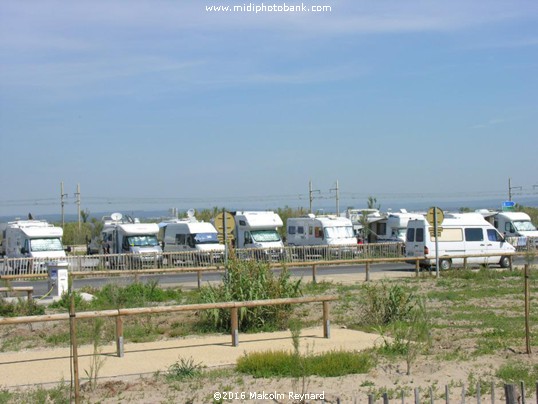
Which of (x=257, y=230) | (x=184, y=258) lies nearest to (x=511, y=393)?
(x=184, y=258)

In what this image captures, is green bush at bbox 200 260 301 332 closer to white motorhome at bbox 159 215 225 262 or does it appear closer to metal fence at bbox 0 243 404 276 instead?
metal fence at bbox 0 243 404 276

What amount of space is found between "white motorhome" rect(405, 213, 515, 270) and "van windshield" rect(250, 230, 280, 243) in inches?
355

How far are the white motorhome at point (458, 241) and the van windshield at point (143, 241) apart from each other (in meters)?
13.3

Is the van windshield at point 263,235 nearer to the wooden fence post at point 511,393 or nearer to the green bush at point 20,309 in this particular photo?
the green bush at point 20,309

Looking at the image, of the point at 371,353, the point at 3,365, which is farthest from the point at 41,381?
the point at 371,353

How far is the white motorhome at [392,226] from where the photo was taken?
43.3m

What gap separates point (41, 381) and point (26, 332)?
509cm

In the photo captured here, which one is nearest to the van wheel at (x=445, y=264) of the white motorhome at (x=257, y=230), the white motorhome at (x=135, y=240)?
the white motorhome at (x=257, y=230)

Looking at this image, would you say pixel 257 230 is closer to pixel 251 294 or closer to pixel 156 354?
pixel 251 294

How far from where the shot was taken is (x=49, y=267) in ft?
65.3

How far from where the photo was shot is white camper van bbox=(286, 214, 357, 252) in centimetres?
4059

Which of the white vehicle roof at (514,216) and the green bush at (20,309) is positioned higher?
the white vehicle roof at (514,216)

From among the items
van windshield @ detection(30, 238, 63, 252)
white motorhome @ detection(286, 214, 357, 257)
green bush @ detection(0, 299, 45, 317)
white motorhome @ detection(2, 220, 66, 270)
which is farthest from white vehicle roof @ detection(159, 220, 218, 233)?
green bush @ detection(0, 299, 45, 317)

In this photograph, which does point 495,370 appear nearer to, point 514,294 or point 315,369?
point 315,369
